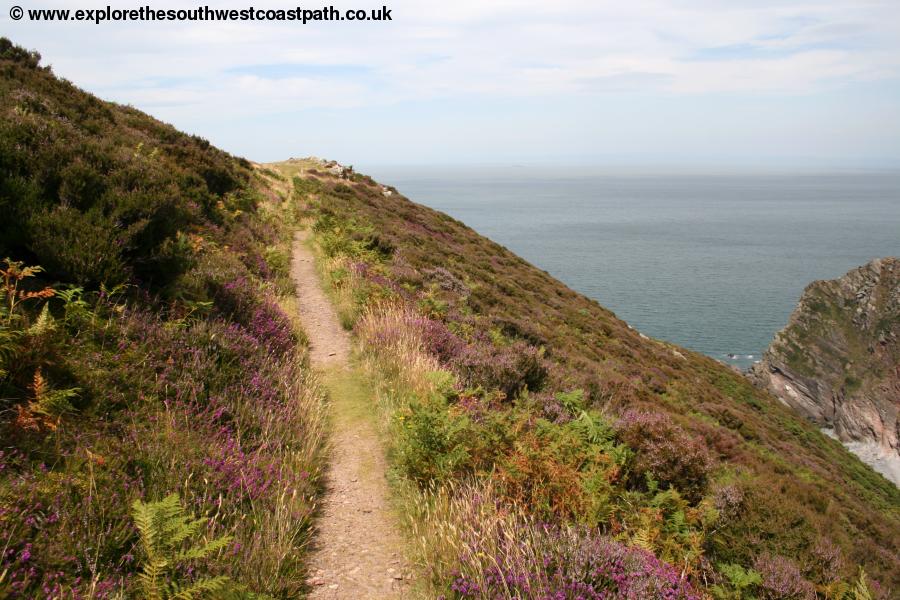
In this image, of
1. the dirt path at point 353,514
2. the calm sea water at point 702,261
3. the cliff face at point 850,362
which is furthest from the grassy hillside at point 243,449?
the calm sea water at point 702,261

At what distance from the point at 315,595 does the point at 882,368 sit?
6555cm

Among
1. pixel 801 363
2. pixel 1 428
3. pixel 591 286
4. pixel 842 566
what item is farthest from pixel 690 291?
pixel 1 428

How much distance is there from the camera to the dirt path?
4.00 meters

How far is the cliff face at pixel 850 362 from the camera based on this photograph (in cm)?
4638

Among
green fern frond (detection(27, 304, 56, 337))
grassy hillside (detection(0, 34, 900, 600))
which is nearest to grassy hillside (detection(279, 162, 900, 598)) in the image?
grassy hillside (detection(0, 34, 900, 600))

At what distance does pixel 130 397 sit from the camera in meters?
4.76

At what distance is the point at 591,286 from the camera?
279 feet

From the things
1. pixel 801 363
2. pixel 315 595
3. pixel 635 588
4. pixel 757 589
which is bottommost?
pixel 801 363

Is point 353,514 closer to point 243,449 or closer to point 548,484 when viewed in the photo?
point 243,449

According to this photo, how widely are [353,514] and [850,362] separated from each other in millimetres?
66082

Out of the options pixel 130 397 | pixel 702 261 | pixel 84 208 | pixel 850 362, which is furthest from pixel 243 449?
pixel 702 261

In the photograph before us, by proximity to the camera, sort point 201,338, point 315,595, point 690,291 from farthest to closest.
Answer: point 690,291 < point 201,338 < point 315,595

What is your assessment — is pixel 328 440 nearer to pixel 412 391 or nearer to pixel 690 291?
pixel 412 391

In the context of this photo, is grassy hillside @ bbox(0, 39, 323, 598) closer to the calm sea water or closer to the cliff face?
the cliff face
